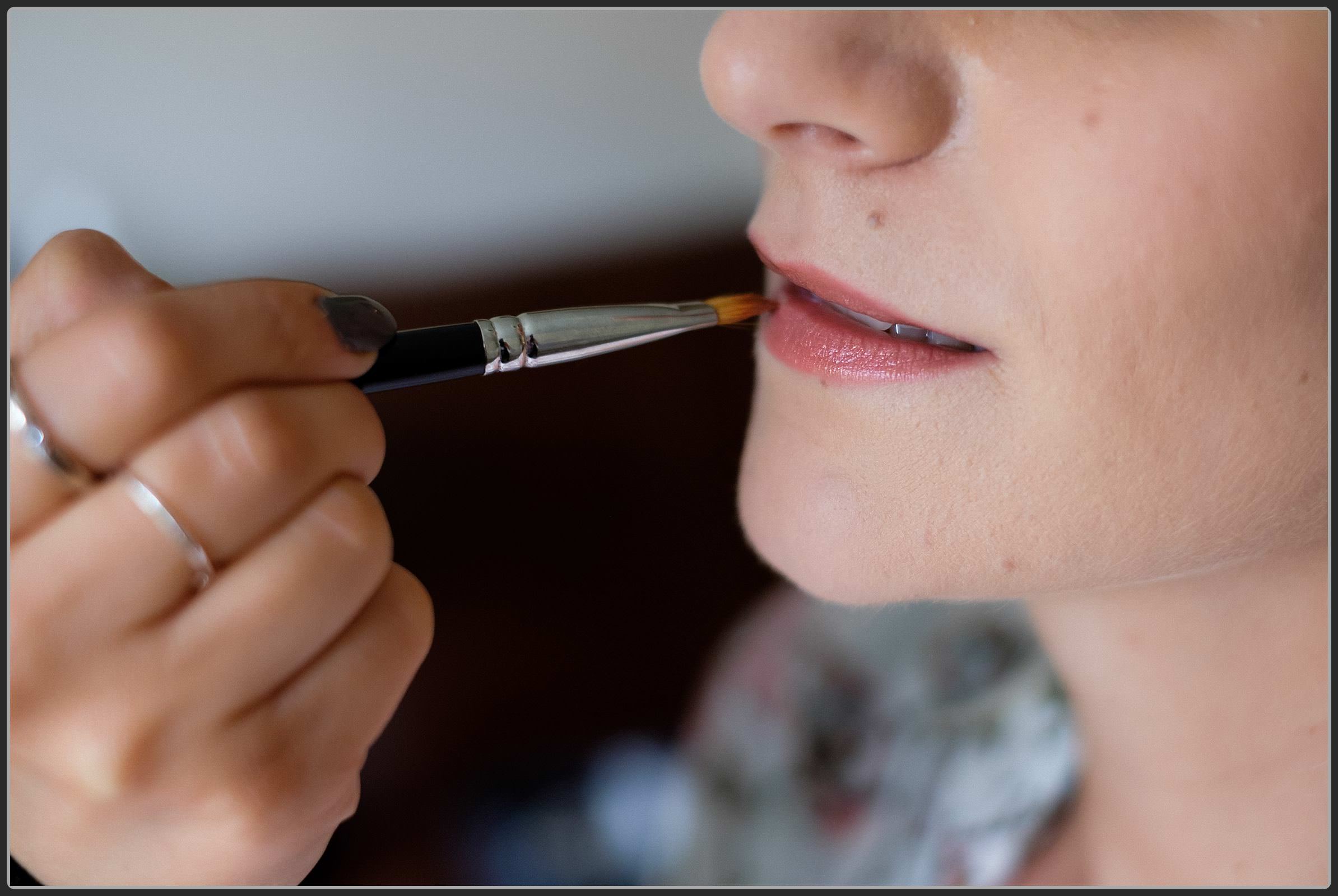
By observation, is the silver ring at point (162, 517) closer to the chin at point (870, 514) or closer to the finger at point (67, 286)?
the finger at point (67, 286)

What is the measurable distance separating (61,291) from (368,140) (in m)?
0.72

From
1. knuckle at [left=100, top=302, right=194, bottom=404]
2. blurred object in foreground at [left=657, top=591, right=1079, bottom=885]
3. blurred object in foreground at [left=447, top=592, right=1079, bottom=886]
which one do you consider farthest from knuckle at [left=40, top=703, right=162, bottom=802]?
blurred object in foreground at [left=447, top=592, right=1079, bottom=886]

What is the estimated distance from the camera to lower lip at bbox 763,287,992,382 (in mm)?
449

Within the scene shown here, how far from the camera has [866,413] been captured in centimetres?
47

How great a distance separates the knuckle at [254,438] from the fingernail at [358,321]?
0.04m

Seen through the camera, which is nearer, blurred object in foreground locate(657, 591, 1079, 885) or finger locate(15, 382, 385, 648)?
finger locate(15, 382, 385, 648)

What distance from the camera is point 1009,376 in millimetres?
420

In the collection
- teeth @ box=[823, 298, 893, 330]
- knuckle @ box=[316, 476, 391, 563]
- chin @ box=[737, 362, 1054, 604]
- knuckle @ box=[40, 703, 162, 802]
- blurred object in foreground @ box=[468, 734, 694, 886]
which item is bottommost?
blurred object in foreground @ box=[468, 734, 694, 886]

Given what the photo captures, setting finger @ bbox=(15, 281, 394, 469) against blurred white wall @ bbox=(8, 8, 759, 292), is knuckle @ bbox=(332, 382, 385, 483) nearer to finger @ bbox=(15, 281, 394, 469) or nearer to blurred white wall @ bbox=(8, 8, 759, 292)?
finger @ bbox=(15, 281, 394, 469)

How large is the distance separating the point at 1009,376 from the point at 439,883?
3.38 feet

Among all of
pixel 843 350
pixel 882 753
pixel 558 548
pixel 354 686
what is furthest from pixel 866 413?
pixel 558 548

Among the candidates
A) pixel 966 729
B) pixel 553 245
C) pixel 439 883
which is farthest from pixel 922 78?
pixel 439 883

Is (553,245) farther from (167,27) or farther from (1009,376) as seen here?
(1009,376)

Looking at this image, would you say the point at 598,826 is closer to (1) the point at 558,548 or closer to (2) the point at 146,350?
(1) the point at 558,548
